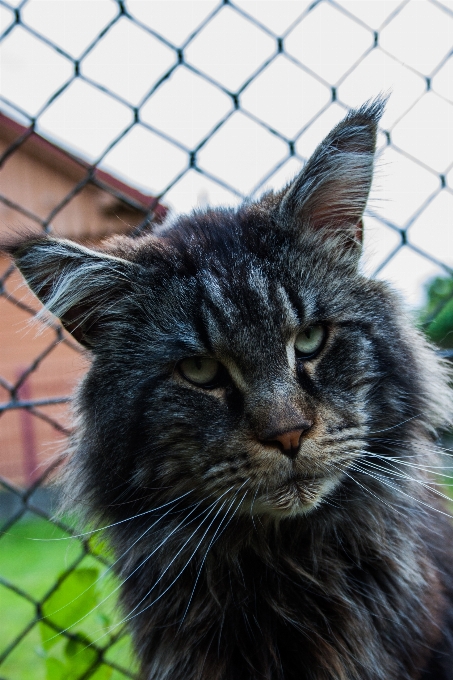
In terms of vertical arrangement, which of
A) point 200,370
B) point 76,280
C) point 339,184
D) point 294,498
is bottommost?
point 294,498

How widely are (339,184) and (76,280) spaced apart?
0.83 meters

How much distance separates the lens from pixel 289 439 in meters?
1.44

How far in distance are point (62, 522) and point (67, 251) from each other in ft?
3.38

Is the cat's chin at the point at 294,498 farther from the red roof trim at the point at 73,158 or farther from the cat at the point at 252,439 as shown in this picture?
the red roof trim at the point at 73,158

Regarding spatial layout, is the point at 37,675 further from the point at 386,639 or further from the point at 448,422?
the point at 448,422

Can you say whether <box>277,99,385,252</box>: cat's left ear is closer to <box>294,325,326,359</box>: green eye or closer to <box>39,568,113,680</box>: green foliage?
<box>294,325,326,359</box>: green eye

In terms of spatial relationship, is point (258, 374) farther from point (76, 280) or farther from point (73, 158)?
point (73, 158)

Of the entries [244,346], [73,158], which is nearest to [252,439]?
[244,346]

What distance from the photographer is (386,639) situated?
171 centimetres

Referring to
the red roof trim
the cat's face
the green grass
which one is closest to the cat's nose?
the cat's face

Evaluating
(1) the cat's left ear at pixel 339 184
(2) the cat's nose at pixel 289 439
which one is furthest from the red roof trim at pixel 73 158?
(2) the cat's nose at pixel 289 439

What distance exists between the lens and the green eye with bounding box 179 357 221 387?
5.42 ft

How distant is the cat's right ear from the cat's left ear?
0.51m

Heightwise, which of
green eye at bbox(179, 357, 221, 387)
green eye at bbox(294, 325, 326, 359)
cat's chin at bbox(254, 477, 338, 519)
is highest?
green eye at bbox(294, 325, 326, 359)
